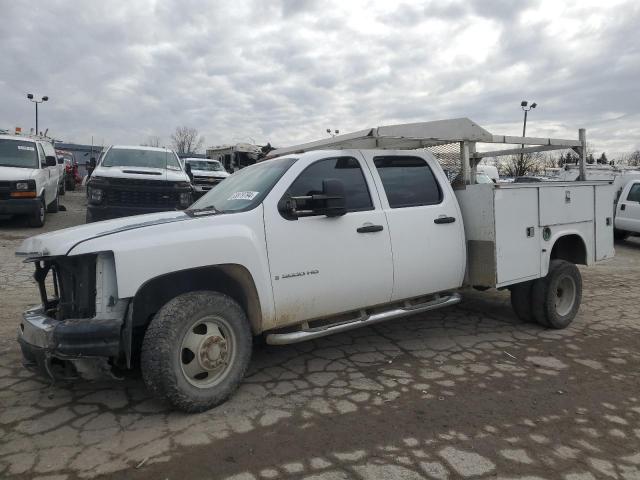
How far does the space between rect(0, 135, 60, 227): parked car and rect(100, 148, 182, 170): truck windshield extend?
183 cm

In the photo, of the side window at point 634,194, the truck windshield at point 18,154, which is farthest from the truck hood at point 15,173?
the side window at point 634,194

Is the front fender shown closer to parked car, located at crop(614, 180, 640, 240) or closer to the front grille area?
the front grille area

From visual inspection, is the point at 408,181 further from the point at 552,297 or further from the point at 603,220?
the point at 603,220

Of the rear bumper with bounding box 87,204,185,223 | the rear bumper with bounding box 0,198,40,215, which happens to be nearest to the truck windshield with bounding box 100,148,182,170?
the rear bumper with bounding box 87,204,185,223

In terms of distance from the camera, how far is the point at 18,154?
1170cm

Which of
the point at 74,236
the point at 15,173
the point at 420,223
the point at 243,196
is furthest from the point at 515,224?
the point at 15,173

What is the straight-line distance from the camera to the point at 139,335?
3758 millimetres

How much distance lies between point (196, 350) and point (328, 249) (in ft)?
4.18

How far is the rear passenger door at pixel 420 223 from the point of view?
4.53m

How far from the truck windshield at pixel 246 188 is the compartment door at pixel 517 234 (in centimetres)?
218

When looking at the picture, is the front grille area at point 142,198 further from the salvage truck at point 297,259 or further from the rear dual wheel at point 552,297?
the rear dual wheel at point 552,297

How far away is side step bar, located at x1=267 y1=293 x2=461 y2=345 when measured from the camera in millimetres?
3843

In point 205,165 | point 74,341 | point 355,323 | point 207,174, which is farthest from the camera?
point 205,165

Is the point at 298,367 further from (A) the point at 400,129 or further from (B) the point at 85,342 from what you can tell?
(A) the point at 400,129
